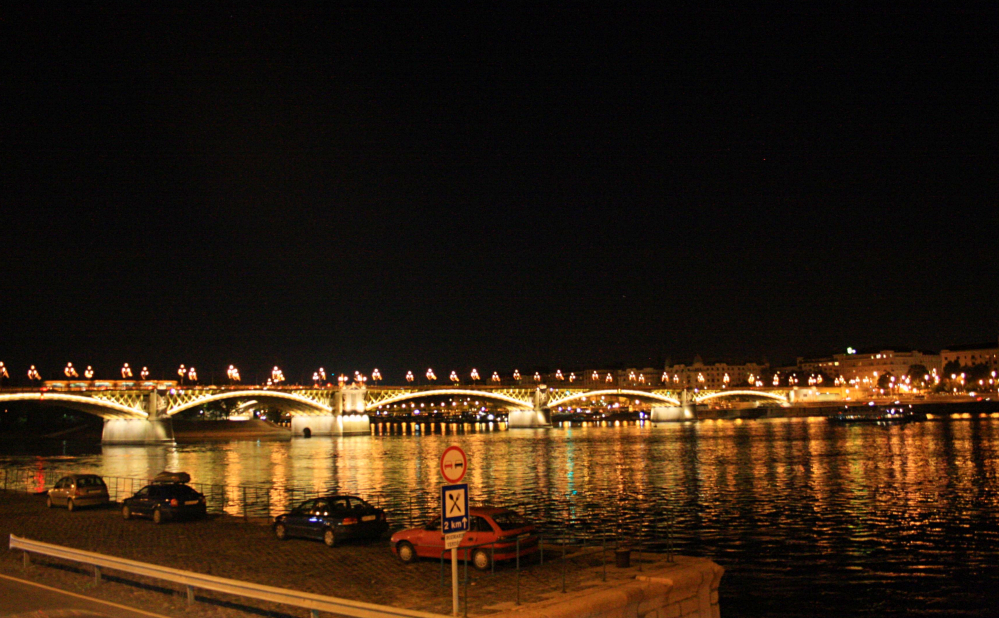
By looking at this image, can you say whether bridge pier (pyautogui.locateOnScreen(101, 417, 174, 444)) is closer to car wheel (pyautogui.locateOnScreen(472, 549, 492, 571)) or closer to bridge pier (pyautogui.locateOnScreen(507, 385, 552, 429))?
bridge pier (pyautogui.locateOnScreen(507, 385, 552, 429))

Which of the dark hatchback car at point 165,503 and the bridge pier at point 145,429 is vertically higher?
the dark hatchback car at point 165,503

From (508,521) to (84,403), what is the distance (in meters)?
120

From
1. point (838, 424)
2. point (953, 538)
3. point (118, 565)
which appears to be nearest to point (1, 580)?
point (118, 565)

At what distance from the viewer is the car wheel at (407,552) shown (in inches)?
801

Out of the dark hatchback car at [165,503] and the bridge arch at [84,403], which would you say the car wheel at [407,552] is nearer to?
the dark hatchback car at [165,503]

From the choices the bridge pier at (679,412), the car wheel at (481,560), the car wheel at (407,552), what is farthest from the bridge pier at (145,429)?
the car wheel at (481,560)

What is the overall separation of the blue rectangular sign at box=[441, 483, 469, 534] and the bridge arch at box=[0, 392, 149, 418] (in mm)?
117904

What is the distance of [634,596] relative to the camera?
15.2 metres

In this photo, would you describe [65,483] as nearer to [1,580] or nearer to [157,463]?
[1,580]

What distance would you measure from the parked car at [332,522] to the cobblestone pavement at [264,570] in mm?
368

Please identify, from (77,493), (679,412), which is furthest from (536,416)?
(77,493)

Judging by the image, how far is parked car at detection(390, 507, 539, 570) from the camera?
18422 mm

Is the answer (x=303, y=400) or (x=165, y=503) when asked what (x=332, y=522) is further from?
(x=303, y=400)

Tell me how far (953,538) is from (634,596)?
23.4 meters
